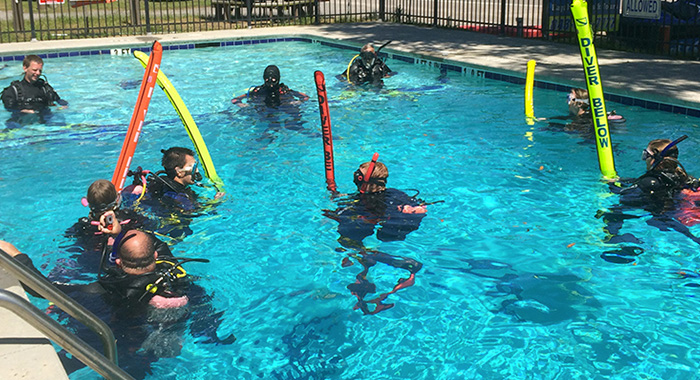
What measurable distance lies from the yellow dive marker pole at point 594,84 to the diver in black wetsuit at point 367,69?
6242mm

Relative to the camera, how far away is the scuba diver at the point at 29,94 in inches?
447

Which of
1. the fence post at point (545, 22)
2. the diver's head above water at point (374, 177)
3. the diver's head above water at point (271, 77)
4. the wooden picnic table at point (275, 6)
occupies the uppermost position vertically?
the wooden picnic table at point (275, 6)

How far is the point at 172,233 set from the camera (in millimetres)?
6945

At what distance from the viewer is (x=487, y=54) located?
15852 mm

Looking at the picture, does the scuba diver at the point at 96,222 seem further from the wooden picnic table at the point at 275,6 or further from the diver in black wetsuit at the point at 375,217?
the wooden picnic table at the point at 275,6

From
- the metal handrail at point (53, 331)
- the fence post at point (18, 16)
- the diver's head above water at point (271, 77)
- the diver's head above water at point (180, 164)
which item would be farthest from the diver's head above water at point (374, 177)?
the fence post at point (18, 16)

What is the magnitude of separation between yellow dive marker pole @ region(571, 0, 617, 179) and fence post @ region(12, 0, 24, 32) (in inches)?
683

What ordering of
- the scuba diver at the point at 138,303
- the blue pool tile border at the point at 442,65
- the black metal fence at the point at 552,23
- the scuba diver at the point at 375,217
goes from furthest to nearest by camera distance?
the black metal fence at the point at 552,23, the blue pool tile border at the point at 442,65, the scuba diver at the point at 375,217, the scuba diver at the point at 138,303

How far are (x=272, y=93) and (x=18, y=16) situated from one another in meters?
12.4

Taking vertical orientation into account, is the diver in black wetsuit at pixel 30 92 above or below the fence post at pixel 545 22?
below

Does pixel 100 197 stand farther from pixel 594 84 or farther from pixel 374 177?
pixel 594 84

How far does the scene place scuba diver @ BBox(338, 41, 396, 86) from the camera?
13.3 m

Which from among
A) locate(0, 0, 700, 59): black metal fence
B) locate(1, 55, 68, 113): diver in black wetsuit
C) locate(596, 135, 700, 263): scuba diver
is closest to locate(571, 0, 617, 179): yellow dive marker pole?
locate(596, 135, 700, 263): scuba diver

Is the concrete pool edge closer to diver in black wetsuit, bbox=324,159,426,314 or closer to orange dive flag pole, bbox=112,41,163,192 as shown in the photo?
diver in black wetsuit, bbox=324,159,426,314
